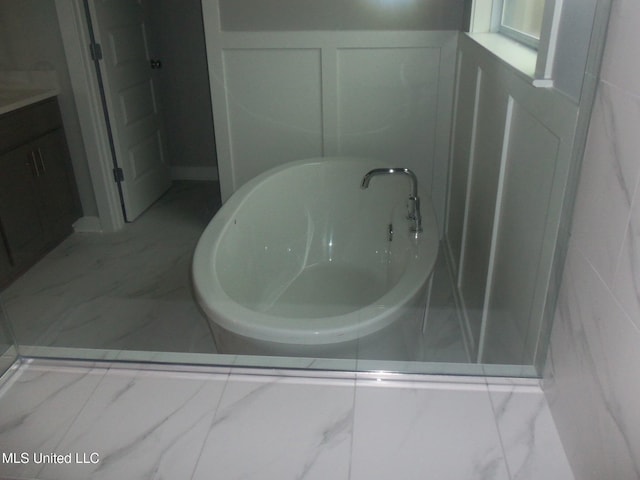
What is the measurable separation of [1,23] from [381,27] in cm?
157

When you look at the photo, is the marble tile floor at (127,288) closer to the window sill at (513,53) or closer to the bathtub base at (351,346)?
the bathtub base at (351,346)

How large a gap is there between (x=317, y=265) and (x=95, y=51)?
142 cm

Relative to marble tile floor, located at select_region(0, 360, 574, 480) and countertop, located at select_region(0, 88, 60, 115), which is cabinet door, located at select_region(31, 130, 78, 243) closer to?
countertop, located at select_region(0, 88, 60, 115)

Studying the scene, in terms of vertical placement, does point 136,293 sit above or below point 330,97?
below

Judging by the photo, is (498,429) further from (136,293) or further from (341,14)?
(341,14)

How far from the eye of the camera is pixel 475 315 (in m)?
1.70

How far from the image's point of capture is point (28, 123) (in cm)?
228

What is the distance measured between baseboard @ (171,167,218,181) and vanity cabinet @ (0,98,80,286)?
0.50m

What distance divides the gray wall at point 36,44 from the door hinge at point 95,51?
0.12 m

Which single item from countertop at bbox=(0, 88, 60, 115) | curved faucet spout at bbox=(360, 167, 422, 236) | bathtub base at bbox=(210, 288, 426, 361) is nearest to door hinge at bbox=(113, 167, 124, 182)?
countertop at bbox=(0, 88, 60, 115)

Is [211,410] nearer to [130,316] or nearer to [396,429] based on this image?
[396,429]

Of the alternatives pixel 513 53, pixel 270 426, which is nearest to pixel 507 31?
pixel 513 53

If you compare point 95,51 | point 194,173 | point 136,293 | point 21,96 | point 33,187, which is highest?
point 95,51

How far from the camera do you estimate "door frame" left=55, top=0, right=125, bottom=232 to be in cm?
236
